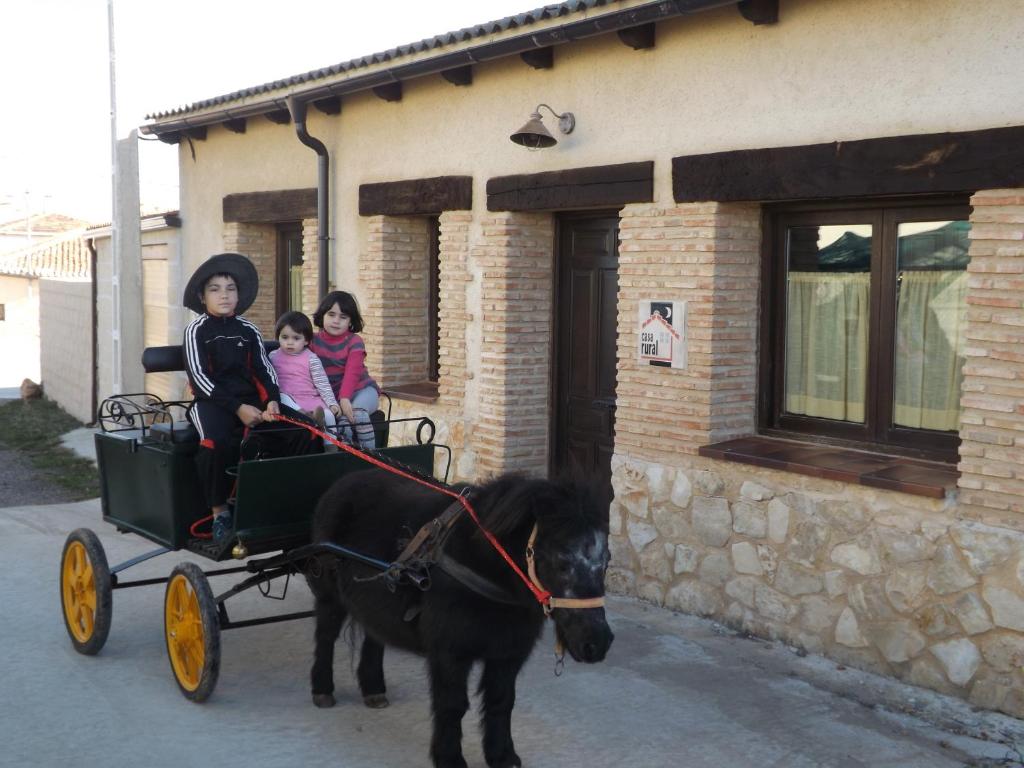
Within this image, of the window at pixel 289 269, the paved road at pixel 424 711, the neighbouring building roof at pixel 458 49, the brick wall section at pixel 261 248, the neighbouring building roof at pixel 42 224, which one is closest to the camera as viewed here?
the paved road at pixel 424 711

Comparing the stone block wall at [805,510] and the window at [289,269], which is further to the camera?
the window at [289,269]

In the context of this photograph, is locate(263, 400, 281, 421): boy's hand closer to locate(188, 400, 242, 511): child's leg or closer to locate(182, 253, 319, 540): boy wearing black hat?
locate(182, 253, 319, 540): boy wearing black hat

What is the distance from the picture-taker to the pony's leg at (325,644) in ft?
18.3

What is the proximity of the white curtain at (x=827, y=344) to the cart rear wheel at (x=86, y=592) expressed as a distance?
4145 mm

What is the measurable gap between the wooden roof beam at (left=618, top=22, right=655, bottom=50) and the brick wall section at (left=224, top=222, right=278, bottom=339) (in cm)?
619

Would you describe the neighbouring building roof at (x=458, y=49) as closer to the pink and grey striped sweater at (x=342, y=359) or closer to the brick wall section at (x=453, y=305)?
the brick wall section at (x=453, y=305)

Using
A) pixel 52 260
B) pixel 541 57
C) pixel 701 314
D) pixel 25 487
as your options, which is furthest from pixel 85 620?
pixel 52 260

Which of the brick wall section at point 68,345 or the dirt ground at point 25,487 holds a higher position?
the brick wall section at point 68,345

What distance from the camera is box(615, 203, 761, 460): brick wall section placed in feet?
23.0

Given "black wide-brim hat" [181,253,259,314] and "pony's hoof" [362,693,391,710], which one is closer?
"pony's hoof" [362,693,391,710]

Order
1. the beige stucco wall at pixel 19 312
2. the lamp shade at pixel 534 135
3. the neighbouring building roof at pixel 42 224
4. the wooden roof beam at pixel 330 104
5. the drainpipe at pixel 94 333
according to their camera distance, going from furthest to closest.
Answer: the neighbouring building roof at pixel 42 224
the beige stucco wall at pixel 19 312
the drainpipe at pixel 94 333
the wooden roof beam at pixel 330 104
the lamp shade at pixel 534 135

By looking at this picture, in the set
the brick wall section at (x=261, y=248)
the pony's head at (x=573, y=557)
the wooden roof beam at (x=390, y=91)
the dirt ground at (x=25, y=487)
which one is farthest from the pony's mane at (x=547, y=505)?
the brick wall section at (x=261, y=248)

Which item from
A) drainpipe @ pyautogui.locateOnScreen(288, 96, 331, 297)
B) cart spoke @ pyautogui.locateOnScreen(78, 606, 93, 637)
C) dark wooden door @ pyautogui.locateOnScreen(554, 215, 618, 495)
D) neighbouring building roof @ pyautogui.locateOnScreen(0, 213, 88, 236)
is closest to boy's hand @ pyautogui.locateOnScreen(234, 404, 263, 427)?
cart spoke @ pyautogui.locateOnScreen(78, 606, 93, 637)

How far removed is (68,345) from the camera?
750 inches
